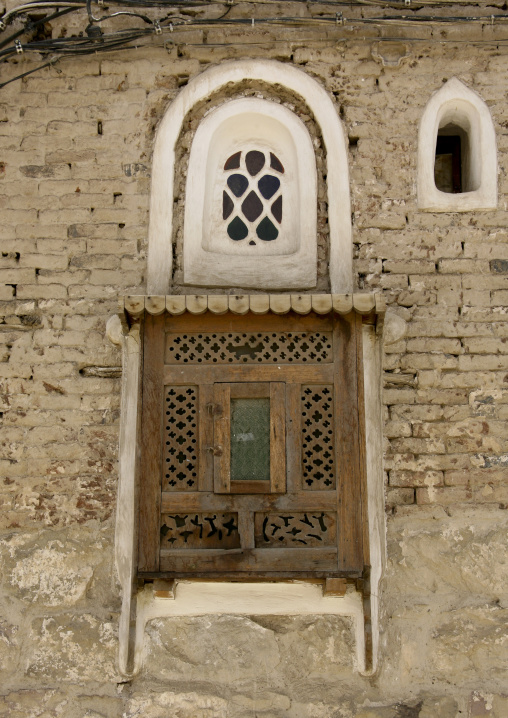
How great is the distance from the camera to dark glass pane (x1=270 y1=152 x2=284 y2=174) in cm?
485

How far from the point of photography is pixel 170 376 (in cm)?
406

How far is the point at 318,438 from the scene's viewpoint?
3.99 m

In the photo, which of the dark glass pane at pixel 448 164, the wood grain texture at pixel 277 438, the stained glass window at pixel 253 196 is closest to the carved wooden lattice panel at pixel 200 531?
the wood grain texture at pixel 277 438

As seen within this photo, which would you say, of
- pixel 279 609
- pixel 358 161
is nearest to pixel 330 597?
pixel 279 609

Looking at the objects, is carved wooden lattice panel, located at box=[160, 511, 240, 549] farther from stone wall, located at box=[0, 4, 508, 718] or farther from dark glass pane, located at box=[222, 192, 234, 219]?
dark glass pane, located at box=[222, 192, 234, 219]

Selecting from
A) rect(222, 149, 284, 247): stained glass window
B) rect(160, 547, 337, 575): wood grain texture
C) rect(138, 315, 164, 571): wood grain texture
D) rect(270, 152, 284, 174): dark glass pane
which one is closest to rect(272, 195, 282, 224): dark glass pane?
rect(222, 149, 284, 247): stained glass window

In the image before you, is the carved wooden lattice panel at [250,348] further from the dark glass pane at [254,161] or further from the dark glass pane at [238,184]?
the dark glass pane at [254,161]

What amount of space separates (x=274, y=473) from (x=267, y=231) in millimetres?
1512

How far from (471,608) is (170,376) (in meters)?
1.85

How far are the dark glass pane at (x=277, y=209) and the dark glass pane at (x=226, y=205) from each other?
9.3 inches

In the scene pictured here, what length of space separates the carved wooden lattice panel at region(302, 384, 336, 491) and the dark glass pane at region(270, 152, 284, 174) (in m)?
1.47

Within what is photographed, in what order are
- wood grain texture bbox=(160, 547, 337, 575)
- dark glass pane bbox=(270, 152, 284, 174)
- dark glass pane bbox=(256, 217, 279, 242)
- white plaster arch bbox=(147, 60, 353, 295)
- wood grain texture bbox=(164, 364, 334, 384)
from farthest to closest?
1. dark glass pane bbox=(270, 152, 284, 174)
2. dark glass pane bbox=(256, 217, 279, 242)
3. white plaster arch bbox=(147, 60, 353, 295)
4. wood grain texture bbox=(164, 364, 334, 384)
5. wood grain texture bbox=(160, 547, 337, 575)

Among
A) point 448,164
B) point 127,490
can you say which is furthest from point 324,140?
point 127,490

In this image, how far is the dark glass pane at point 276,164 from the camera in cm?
485
